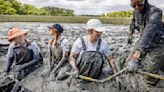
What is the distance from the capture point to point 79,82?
24.5ft

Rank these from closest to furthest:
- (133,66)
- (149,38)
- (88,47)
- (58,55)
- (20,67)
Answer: (133,66) → (149,38) → (88,47) → (20,67) → (58,55)

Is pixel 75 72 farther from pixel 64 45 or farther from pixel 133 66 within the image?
pixel 133 66

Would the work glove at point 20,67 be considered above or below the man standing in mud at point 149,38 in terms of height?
below

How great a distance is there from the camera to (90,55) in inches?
286

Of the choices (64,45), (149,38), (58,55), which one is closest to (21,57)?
(58,55)

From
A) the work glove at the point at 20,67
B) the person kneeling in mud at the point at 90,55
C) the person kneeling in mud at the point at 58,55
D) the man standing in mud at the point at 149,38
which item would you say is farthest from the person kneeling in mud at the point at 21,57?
the man standing in mud at the point at 149,38

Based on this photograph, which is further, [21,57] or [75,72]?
[21,57]

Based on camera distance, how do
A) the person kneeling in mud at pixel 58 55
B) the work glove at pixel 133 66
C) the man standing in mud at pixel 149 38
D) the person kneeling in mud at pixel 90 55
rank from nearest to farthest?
the work glove at pixel 133 66 < the man standing in mud at pixel 149 38 < the person kneeling in mud at pixel 90 55 < the person kneeling in mud at pixel 58 55

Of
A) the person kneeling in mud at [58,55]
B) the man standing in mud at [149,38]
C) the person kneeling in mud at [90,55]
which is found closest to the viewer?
the man standing in mud at [149,38]

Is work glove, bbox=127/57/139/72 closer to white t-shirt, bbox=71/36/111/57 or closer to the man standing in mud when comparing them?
the man standing in mud

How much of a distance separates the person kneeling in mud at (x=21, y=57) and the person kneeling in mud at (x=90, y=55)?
4.40ft

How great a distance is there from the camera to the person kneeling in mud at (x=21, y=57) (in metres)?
8.17

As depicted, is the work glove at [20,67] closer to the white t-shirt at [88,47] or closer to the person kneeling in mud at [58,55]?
the person kneeling in mud at [58,55]

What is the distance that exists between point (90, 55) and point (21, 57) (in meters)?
1.81
